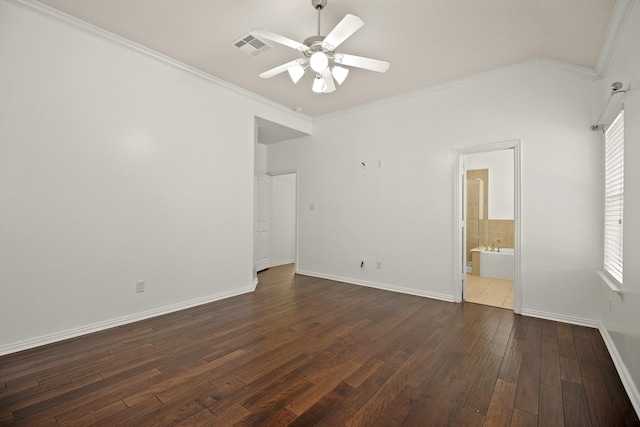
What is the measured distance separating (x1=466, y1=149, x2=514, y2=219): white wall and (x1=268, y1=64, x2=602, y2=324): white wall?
8.31 ft

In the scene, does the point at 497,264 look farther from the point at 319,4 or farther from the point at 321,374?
the point at 319,4

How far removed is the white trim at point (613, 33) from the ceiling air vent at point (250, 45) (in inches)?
120

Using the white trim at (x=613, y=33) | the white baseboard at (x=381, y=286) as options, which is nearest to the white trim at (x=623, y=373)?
the white baseboard at (x=381, y=286)

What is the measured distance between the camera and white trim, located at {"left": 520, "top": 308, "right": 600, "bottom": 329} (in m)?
3.27

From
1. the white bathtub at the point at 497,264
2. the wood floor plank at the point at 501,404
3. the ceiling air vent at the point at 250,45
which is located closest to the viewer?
the wood floor plank at the point at 501,404

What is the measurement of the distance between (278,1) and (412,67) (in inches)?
74.6

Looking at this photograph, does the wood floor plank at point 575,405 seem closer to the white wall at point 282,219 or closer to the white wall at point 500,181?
the white wall at point 500,181

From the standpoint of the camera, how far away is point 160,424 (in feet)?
5.67

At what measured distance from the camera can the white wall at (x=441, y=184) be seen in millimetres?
3352

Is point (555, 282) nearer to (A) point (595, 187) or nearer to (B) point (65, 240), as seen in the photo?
(A) point (595, 187)

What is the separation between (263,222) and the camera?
21.9ft

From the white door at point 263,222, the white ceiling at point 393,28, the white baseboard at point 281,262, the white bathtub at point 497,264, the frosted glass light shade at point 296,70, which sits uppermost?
the white ceiling at point 393,28

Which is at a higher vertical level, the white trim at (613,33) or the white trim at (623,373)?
the white trim at (613,33)

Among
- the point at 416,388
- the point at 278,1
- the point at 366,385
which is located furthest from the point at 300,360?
the point at 278,1
